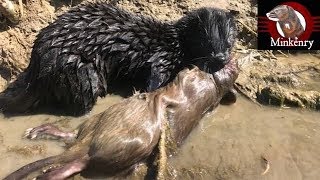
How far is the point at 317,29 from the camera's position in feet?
21.2

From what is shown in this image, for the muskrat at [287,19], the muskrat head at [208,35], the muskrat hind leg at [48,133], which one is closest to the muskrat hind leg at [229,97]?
the muskrat head at [208,35]

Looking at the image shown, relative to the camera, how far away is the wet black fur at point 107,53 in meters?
5.35

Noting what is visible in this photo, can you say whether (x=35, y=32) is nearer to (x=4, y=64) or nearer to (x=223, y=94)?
(x=4, y=64)

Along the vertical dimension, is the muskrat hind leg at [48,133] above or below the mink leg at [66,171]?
below

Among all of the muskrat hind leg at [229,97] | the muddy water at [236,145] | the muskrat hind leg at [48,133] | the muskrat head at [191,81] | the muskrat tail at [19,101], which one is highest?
the muskrat head at [191,81]

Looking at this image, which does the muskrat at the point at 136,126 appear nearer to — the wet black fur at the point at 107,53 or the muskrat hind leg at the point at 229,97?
the muskrat hind leg at the point at 229,97

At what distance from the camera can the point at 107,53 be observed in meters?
5.63

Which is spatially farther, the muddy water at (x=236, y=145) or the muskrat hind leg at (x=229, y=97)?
the muskrat hind leg at (x=229, y=97)

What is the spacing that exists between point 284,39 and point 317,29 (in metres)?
0.41

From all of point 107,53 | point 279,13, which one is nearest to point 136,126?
point 107,53

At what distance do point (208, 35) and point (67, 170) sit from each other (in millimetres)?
2237

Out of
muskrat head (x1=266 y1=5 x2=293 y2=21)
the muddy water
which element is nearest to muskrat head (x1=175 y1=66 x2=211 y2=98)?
the muddy water

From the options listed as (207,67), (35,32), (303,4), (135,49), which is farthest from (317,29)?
(35,32)

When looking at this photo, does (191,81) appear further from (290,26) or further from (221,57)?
(290,26)
